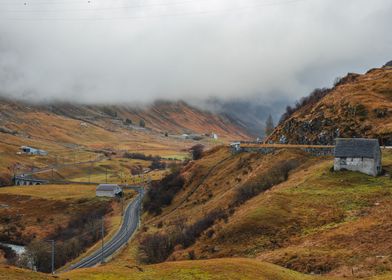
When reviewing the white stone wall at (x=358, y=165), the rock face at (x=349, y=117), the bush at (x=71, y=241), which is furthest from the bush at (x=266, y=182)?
the bush at (x=71, y=241)

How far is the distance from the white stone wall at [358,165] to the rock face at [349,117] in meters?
28.5

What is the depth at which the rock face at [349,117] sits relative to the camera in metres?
123

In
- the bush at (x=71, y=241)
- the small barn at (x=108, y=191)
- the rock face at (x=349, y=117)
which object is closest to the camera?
the bush at (x=71, y=241)

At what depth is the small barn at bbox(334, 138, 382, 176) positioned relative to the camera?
3378 inches

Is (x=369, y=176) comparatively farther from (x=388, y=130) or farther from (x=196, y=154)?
(x=196, y=154)

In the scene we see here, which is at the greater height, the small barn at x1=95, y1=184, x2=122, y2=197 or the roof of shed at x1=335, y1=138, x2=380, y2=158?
the roof of shed at x1=335, y1=138, x2=380, y2=158

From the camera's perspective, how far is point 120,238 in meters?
121

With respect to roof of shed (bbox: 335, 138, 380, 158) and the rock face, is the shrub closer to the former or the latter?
the rock face

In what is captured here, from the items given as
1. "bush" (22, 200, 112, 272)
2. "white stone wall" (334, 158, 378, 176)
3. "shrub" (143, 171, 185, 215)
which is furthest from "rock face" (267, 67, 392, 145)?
"bush" (22, 200, 112, 272)

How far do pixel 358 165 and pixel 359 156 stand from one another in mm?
1898

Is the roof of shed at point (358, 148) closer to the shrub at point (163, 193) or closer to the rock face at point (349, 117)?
the rock face at point (349, 117)

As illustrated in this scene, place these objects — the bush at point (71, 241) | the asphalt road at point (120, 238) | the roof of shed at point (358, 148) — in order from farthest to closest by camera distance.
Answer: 1. the bush at point (71, 241)
2. the asphalt road at point (120, 238)
3. the roof of shed at point (358, 148)

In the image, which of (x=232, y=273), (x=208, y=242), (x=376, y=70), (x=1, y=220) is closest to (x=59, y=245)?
(x=1, y=220)

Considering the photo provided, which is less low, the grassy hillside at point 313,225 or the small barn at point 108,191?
the grassy hillside at point 313,225
